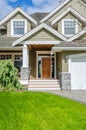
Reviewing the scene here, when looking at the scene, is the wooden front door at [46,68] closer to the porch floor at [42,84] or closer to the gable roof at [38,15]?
the porch floor at [42,84]

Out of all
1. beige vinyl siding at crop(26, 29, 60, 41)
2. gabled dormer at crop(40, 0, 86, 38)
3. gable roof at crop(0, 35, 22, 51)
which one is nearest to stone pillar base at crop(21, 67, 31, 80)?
gable roof at crop(0, 35, 22, 51)

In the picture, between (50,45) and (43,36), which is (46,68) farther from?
(43,36)

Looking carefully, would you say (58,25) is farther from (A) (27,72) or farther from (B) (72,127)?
(B) (72,127)

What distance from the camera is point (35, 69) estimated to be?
2792 centimetres

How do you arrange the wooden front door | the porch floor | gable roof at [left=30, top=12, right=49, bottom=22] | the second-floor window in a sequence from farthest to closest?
gable roof at [left=30, top=12, right=49, bottom=22] < the wooden front door < the second-floor window < the porch floor

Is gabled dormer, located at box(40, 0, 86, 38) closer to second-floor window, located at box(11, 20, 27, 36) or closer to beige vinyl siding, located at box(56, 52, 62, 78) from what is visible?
beige vinyl siding, located at box(56, 52, 62, 78)

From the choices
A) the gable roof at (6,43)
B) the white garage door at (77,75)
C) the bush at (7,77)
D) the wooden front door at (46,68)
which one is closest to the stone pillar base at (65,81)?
the white garage door at (77,75)

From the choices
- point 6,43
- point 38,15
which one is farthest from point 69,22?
point 38,15

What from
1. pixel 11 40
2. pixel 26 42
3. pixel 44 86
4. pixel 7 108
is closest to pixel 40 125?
pixel 7 108

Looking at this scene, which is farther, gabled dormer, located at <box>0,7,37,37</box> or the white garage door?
gabled dormer, located at <box>0,7,37,37</box>

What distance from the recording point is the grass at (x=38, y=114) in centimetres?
967

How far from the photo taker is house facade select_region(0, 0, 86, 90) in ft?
A: 72.2

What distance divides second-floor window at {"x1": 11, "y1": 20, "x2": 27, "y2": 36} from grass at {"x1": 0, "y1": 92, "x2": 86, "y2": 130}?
49.1ft

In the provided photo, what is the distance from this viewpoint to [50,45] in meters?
25.3
